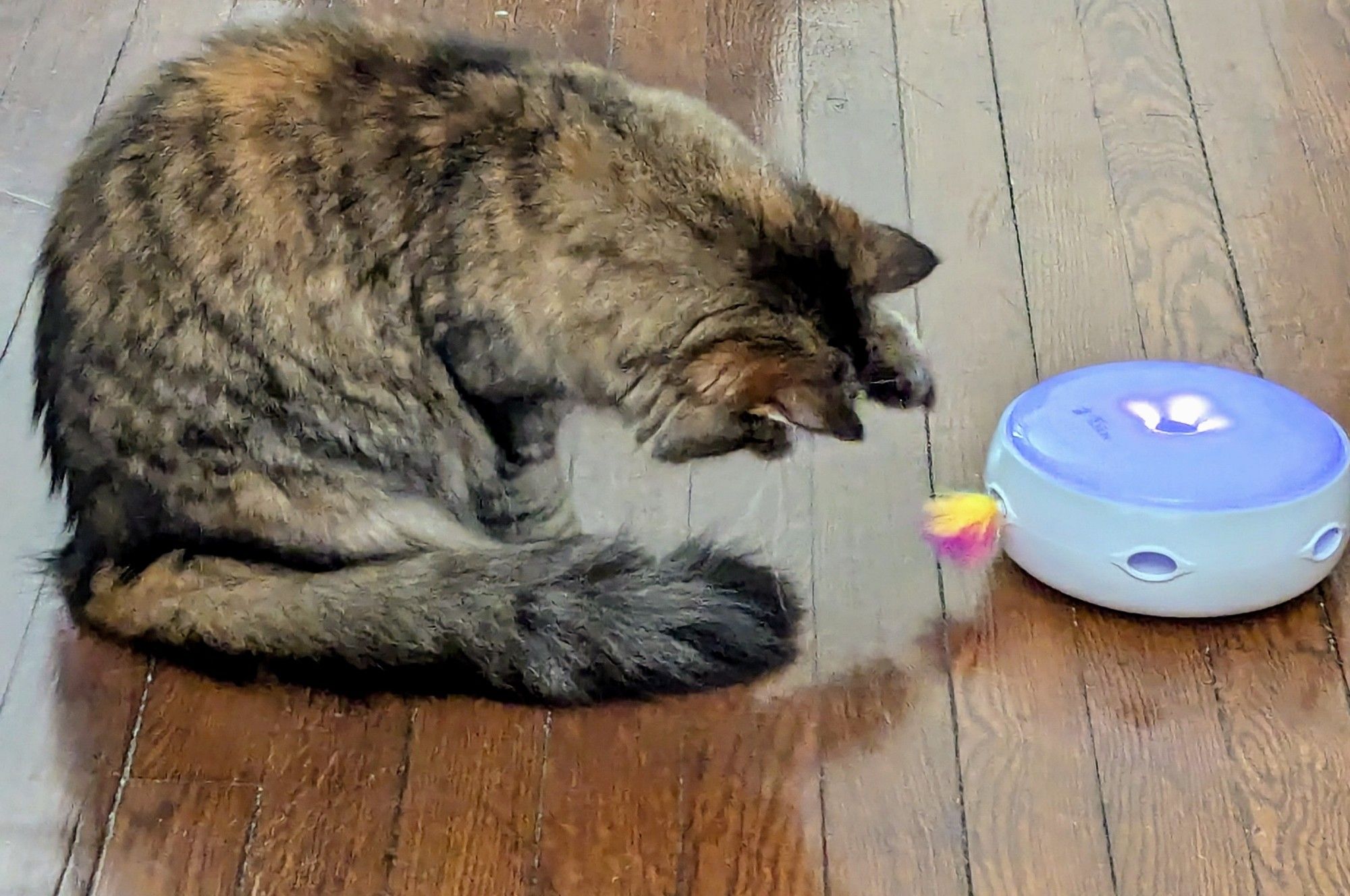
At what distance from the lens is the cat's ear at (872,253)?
1.32 meters

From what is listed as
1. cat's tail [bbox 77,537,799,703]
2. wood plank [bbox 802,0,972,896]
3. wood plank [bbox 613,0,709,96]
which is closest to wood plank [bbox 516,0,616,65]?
wood plank [bbox 613,0,709,96]

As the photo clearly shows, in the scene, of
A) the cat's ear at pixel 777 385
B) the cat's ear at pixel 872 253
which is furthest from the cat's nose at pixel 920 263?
the cat's ear at pixel 777 385

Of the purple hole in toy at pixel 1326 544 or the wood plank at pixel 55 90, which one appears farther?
the wood plank at pixel 55 90

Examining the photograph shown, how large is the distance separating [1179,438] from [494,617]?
67 centimetres

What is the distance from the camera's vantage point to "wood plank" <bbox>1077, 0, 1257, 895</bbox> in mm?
1276

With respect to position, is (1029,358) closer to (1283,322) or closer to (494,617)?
(1283,322)

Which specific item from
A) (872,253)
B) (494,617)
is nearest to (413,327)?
(494,617)

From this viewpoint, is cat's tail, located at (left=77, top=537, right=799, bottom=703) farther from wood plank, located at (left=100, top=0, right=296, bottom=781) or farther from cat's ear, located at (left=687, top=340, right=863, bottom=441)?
cat's ear, located at (left=687, top=340, right=863, bottom=441)

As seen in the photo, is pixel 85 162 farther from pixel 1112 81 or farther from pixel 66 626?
pixel 1112 81

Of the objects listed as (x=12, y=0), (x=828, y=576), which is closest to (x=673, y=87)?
(x=828, y=576)

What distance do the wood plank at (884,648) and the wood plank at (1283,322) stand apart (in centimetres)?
28

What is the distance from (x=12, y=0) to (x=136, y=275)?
51.4 inches

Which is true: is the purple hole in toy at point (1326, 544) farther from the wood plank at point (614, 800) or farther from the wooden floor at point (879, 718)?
the wood plank at point (614, 800)

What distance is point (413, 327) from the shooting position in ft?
4.45
